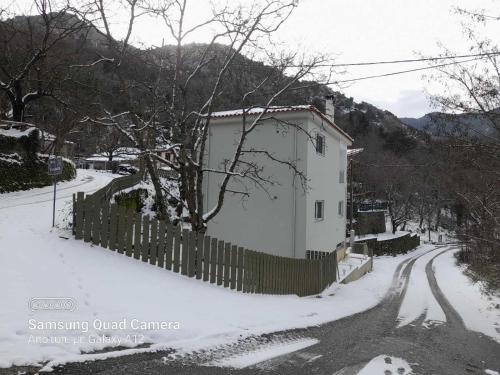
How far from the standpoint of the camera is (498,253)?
11445mm

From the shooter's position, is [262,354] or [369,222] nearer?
[262,354]

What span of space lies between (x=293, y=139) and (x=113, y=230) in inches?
371

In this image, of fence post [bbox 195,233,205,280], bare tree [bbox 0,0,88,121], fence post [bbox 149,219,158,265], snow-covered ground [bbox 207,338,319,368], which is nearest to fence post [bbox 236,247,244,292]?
fence post [bbox 195,233,205,280]

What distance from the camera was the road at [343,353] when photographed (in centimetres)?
404

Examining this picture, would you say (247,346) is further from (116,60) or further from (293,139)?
(293,139)

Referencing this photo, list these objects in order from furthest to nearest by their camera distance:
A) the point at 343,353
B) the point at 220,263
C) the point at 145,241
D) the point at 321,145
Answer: the point at 321,145, the point at 220,263, the point at 145,241, the point at 343,353

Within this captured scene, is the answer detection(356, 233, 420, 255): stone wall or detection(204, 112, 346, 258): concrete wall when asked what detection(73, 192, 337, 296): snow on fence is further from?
detection(356, 233, 420, 255): stone wall

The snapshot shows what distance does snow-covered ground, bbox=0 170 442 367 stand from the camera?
13.6ft

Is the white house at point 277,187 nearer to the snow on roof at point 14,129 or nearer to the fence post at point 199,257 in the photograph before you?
the fence post at point 199,257

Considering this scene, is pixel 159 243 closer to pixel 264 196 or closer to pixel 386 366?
pixel 386 366

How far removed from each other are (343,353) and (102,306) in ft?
11.6

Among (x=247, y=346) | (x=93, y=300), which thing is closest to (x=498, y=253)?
(x=247, y=346)

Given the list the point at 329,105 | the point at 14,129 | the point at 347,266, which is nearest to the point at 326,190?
the point at 347,266

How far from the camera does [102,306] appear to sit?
5172 mm
